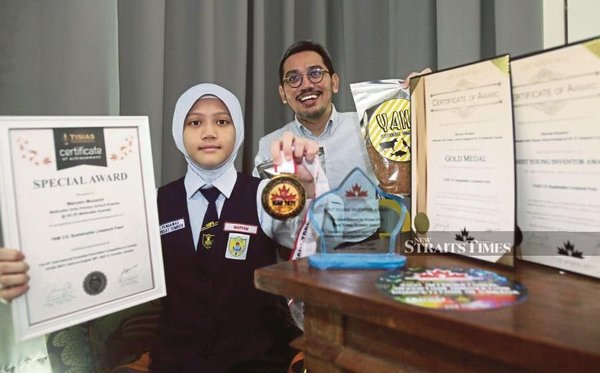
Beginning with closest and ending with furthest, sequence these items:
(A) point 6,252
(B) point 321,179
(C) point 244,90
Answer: (A) point 6,252, (B) point 321,179, (C) point 244,90

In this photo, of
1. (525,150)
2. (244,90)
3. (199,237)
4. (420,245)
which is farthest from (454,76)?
(244,90)

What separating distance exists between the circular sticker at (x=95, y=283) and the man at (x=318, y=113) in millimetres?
701

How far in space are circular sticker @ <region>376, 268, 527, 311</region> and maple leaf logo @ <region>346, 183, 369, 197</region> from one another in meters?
0.15

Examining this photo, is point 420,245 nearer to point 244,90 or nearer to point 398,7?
point 244,90

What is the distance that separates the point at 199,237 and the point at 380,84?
527mm

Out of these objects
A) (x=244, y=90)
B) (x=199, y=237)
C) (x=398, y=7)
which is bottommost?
(x=199, y=237)

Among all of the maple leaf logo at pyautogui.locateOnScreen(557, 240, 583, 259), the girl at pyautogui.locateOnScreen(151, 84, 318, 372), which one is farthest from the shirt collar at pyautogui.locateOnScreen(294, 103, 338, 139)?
the maple leaf logo at pyautogui.locateOnScreen(557, 240, 583, 259)

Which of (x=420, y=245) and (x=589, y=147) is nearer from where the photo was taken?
(x=589, y=147)

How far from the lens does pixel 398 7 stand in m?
1.56

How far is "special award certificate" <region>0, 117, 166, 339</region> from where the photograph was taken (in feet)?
2.24

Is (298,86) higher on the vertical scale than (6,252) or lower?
higher

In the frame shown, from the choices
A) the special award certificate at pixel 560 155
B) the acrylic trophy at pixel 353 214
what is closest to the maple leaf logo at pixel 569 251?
the special award certificate at pixel 560 155

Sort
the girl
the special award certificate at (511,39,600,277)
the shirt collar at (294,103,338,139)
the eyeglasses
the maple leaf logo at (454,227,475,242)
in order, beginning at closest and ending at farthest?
the special award certificate at (511,39,600,277)
the maple leaf logo at (454,227,475,242)
the girl
the eyeglasses
the shirt collar at (294,103,338,139)

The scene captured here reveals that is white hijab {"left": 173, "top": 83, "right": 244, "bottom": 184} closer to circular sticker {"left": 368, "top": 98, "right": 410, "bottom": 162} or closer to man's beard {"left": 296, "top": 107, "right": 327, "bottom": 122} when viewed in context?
circular sticker {"left": 368, "top": 98, "right": 410, "bottom": 162}
